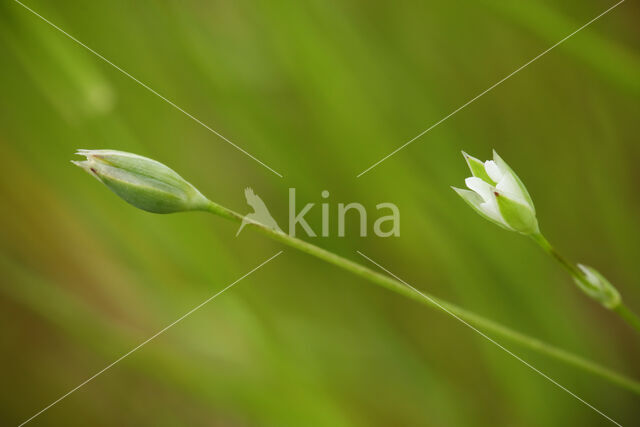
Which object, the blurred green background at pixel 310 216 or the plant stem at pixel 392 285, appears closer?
the plant stem at pixel 392 285

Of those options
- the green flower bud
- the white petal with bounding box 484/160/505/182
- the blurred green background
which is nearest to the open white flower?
the white petal with bounding box 484/160/505/182

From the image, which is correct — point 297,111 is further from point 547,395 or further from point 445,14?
point 547,395

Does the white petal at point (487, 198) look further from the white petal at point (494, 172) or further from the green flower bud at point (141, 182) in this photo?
the green flower bud at point (141, 182)

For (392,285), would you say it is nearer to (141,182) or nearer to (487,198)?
(487,198)

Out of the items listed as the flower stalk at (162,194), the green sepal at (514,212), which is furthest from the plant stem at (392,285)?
the green sepal at (514,212)

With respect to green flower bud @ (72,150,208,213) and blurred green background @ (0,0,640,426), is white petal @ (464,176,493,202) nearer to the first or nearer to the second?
green flower bud @ (72,150,208,213)

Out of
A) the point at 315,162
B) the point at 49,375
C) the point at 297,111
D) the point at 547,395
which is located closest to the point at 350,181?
the point at 315,162

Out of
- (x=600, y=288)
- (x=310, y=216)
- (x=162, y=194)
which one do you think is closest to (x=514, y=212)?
(x=600, y=288)
